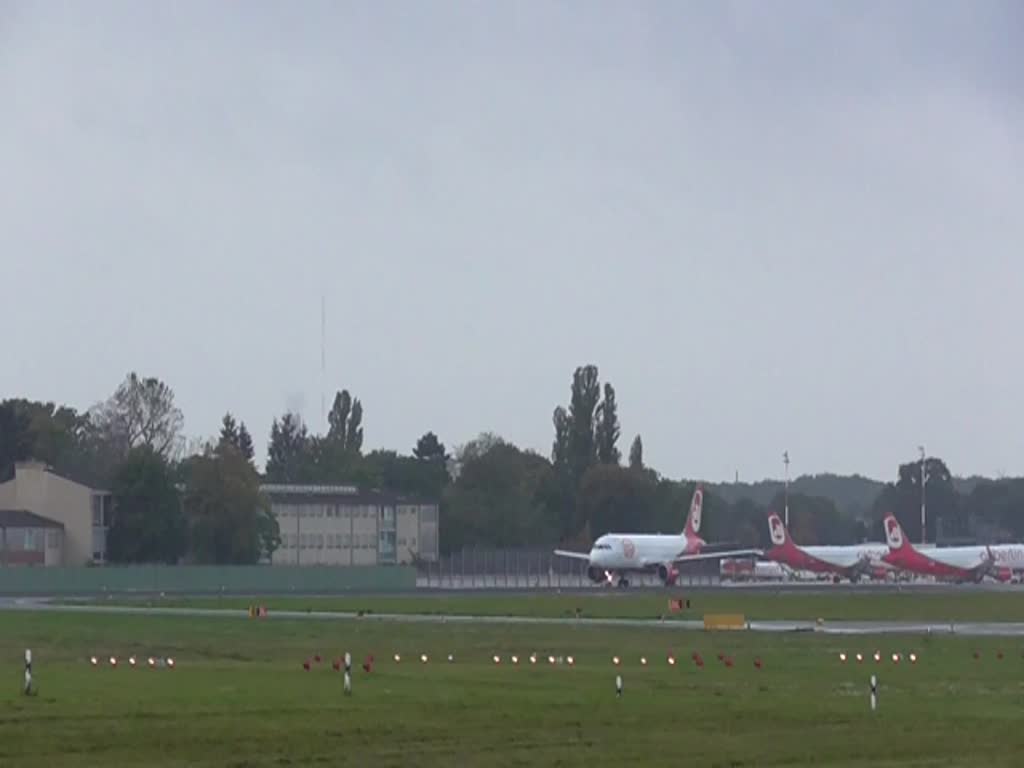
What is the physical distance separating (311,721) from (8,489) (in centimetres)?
12787

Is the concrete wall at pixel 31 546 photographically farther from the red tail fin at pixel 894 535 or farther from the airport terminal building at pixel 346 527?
the red tail fin at pixel 894 535

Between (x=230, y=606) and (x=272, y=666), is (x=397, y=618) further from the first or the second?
(x=272, y=666)

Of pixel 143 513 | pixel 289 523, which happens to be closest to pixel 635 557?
pixel 143 513

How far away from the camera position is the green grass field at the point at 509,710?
2930 centimetres

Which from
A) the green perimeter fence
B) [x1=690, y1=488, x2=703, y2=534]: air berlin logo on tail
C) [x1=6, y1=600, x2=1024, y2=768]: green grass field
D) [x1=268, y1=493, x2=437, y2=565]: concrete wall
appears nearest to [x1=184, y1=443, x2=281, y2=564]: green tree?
the green perimeter fence

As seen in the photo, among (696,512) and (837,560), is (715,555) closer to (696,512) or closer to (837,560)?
(696,512)

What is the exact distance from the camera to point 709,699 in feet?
124

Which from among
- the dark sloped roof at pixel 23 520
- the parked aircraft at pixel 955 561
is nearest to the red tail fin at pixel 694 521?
the parked aircraft at pixel 955 561

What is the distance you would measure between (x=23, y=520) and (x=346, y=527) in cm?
3578

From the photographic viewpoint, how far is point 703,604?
98.9 m

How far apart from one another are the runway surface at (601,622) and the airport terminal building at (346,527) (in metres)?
78.6

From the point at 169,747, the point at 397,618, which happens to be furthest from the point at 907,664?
the point at 397,618

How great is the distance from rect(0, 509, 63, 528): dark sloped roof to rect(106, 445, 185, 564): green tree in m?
4.84

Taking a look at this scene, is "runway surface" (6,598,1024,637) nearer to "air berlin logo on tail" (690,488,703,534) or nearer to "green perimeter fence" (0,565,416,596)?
"green perimeter fence" (0,565,416,596)
